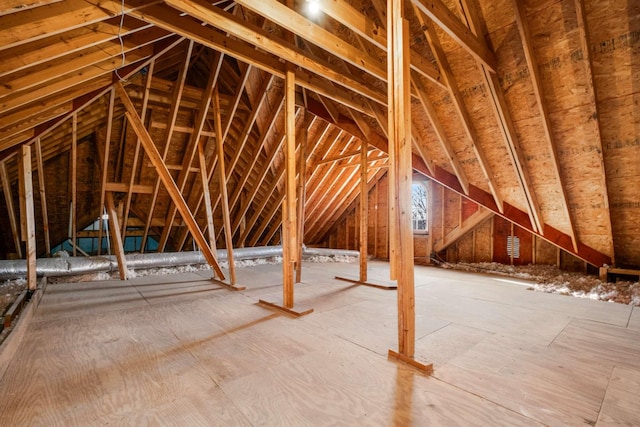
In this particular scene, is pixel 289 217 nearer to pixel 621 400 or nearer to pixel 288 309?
pixel 288 309

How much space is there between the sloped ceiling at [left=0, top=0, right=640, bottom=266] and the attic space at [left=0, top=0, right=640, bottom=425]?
0.02 metres

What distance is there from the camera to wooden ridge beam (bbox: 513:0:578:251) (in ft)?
8.84

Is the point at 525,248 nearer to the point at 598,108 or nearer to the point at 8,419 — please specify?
the point at 598,108

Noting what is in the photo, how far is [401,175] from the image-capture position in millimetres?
1973

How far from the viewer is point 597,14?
2537 millimetres

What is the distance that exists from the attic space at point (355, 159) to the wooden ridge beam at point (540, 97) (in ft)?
0.09

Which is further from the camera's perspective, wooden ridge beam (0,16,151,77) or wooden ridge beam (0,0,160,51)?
wooden ridge beam (0,16,151,77)

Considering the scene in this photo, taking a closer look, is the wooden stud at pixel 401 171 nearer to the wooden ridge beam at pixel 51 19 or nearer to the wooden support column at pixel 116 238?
the wooden ridge beam at pixel 51 19

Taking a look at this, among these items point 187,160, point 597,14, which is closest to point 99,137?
point 187,160

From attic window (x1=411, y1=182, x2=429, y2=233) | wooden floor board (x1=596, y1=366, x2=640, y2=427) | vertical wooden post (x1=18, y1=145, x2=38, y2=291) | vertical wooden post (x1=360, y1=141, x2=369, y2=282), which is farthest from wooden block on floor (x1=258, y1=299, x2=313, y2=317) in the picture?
attic window (x1=411, y1=182, x2=429, y2=233)

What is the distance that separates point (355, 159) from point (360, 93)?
9.33 ft

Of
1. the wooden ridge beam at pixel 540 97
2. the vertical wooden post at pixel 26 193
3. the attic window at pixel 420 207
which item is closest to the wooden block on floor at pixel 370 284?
the wooden ridge beam at pixel 540 97

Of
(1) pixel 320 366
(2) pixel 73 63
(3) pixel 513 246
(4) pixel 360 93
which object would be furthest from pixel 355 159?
(1) pixel 320 366

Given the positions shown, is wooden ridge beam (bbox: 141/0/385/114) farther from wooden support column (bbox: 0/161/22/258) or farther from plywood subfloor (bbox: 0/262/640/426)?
wooden support column (bbox: 0/161/22/258)
